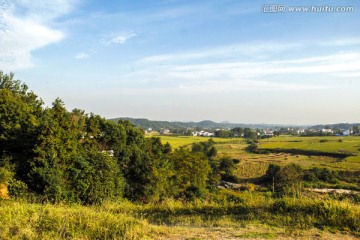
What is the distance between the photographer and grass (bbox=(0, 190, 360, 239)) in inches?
236

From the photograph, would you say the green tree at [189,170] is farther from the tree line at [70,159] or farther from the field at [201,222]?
the field at [201,222]

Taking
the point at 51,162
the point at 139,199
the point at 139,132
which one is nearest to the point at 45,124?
the point at 51,162

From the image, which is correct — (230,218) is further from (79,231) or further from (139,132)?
(139,132)

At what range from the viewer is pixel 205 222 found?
7.47 meters

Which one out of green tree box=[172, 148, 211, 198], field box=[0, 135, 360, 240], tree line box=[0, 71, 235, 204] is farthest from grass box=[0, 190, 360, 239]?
green tree box=[172, 148, 211, 198]

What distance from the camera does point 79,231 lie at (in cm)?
600

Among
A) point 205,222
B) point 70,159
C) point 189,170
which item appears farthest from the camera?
point 189,170

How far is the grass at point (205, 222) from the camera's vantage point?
19.7 feet

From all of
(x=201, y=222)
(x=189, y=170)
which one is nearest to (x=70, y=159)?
(x=201, y=222)

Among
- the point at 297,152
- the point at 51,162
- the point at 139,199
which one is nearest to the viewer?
the point at 51,162

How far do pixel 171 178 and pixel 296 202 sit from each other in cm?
2279

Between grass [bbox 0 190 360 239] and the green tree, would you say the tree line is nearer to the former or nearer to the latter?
the green tree

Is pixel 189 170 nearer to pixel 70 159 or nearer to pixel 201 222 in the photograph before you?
pixel 70 159

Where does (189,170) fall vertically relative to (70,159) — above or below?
below
